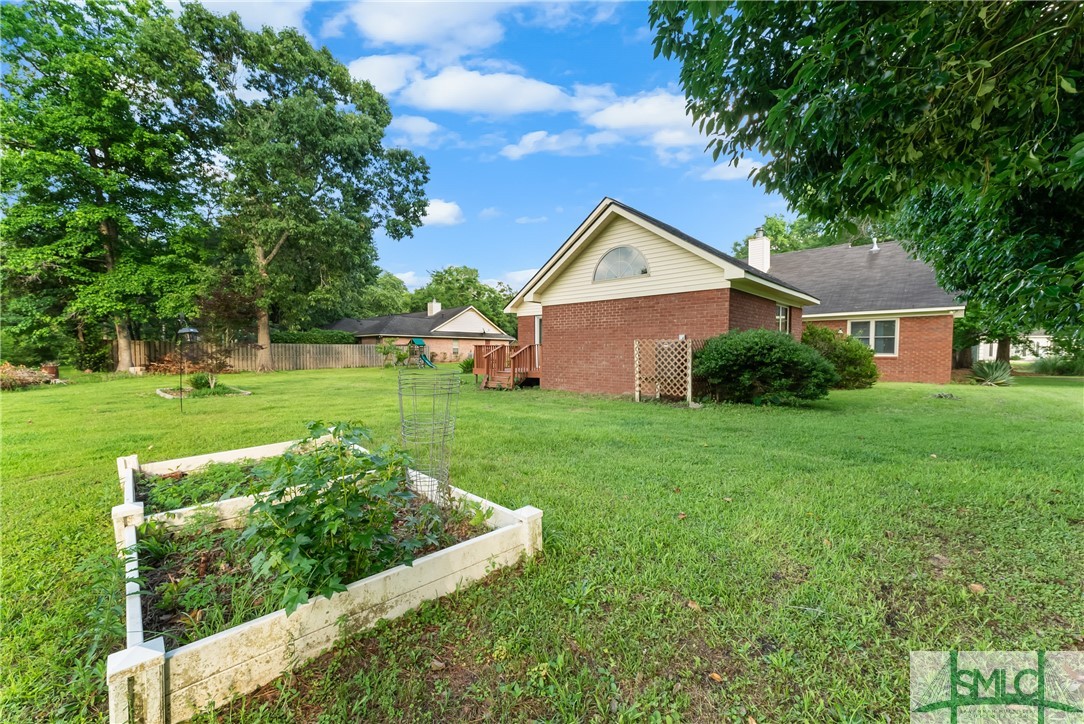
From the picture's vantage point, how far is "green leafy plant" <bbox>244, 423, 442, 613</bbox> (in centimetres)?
178

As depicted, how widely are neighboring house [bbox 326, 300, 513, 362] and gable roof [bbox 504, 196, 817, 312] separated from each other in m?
19.3

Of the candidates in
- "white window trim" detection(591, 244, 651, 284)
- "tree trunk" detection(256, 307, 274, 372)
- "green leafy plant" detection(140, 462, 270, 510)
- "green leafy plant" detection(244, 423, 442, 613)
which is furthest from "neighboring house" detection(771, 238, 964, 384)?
"tree trunk" detection(256, 307, 274, 372)

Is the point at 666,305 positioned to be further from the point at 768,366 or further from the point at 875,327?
the point at 875,327

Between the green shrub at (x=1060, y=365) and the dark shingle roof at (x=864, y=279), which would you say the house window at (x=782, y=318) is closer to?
the dark shingle roof at (x=864, y=279)

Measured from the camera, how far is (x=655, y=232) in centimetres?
1039

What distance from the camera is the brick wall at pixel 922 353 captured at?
47.3 feet

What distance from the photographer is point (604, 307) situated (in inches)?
460

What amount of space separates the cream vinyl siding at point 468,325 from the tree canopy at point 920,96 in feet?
104

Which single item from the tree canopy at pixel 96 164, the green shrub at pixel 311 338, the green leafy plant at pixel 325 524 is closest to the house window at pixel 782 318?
the green leafy plant at pixel 325 524

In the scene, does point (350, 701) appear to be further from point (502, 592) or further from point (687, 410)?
point (687, 410)

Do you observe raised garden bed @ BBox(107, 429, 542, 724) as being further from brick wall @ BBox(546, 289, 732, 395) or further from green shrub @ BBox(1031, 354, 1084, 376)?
green shrub @ BBox(1031, 354, 1084, 376)

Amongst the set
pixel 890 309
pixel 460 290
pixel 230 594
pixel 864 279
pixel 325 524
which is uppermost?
pixel 460 290

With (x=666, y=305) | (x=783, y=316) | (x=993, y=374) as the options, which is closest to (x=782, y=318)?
(x=783, y=316)

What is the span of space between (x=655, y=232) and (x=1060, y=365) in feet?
71.4
